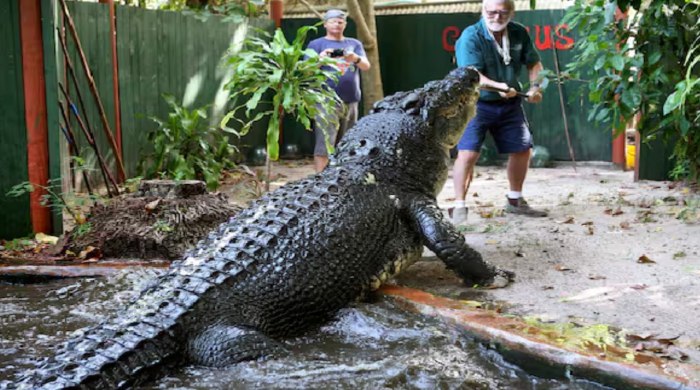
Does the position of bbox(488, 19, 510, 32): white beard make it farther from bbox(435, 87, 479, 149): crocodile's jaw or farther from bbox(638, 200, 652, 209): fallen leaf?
bbox(638, 200, 652, 209): fallen leaf

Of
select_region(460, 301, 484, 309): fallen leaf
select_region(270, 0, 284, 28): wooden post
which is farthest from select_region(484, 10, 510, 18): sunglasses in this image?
select_region(270, 0, 284, 28): wooden post

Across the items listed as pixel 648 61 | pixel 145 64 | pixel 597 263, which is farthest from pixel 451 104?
pixel 145 64

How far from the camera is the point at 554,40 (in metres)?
10.6

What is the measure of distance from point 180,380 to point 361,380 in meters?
0.74

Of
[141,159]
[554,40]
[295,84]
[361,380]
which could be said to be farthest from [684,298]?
[554,40]

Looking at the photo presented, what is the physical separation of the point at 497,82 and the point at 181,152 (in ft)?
14.3

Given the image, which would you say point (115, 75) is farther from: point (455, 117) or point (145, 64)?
point (455, 117)

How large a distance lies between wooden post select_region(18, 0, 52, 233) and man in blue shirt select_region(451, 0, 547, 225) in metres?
3.58

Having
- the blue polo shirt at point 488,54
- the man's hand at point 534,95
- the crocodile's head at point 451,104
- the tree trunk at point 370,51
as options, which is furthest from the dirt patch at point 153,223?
the tree trunk at point 370,51

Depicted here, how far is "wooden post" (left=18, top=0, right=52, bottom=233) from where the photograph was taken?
225 inches

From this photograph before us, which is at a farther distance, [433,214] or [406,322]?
[433,214]

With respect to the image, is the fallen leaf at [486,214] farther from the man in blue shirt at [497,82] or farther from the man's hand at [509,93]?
the man's hand at [509,93]

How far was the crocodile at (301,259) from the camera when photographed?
2.79m

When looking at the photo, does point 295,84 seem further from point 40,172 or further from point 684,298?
point 684,298
